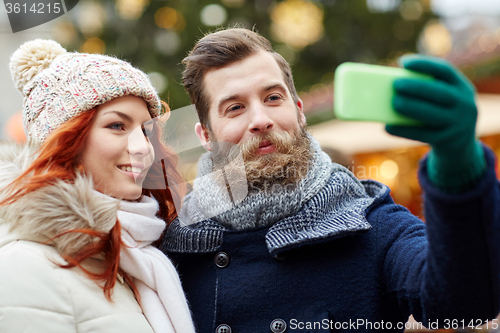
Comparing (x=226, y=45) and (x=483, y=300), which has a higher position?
(x=226, y=45)

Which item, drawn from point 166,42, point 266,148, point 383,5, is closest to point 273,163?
point 266,148

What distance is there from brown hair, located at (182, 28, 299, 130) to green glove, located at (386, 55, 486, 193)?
1.09 meters

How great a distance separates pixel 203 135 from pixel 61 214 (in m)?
0.85

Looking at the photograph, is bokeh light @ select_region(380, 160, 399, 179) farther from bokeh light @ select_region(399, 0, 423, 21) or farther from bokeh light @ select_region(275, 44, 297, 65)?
bokeh light @ select_region(399, 0, 423, 21)

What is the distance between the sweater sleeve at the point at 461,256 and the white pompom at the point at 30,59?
64.4 inches

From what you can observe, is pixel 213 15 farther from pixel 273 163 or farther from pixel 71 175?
pixel 71 175

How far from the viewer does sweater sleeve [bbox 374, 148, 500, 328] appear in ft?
3.40

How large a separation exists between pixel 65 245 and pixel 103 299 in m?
0.23

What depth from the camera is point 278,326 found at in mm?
1549

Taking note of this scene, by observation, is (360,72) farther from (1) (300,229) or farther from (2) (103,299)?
(2) (103,299)

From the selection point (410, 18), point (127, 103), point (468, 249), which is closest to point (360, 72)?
point (468, 249)

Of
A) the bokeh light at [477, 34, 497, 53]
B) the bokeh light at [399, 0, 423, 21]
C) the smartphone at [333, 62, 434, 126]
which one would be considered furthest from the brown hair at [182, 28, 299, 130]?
the bokeh light at [399, 0, 423, 21]

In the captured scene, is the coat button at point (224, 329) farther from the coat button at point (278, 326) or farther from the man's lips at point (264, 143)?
the man's lips at point (264, 143)

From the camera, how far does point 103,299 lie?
1.44 meters
